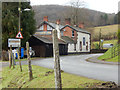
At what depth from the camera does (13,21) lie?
20156 mm

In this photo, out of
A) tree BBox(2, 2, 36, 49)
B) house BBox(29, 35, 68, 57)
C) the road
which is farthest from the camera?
house BBox(29, 35, 68, 57)

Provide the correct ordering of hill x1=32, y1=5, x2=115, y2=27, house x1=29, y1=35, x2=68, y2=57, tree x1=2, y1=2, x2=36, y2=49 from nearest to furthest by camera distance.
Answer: hill x1=32, y1=5, x2=115, y2=27 → tree x1=2, y1=2, x2=36, y2=49 → house x1=29, y1=35, x2=68, y2=57

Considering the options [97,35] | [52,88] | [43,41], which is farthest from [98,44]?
[52,88]

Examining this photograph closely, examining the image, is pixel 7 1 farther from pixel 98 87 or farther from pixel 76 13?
pixel 98 87

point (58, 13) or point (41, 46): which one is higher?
point (58, 13)

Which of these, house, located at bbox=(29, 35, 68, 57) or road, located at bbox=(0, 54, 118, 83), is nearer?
road, located at bbox=(0, 54, 118, 83)

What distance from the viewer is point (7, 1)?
20594 mm

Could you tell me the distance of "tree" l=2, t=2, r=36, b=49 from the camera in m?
19.9

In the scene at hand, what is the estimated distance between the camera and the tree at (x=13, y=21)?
19909mm

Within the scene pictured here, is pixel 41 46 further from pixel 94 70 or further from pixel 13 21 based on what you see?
pixel 94 70

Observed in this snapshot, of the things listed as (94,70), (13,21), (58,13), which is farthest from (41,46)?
(94,70)

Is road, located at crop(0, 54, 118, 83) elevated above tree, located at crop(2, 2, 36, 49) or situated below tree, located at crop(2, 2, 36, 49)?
below

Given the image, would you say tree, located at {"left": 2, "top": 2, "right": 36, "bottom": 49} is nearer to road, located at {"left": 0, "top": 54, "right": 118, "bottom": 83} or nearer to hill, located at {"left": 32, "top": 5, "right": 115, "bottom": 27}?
hill, located at {"left": 32, "top": 5, "right": 115, "bottom": 27}

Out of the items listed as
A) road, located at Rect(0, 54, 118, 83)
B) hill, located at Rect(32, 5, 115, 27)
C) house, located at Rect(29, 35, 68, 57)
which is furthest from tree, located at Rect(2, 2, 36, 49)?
road, located at Rect(0, 54, 118, 83)
